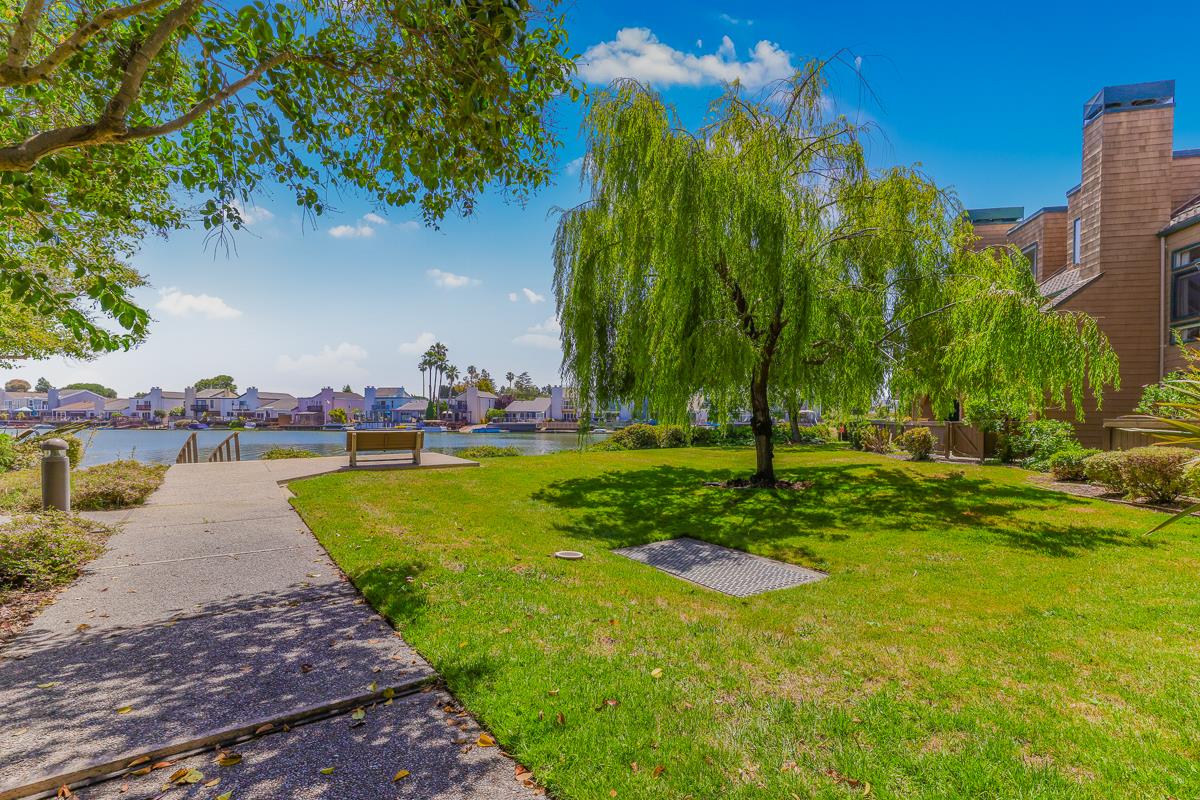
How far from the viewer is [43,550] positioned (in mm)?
5070

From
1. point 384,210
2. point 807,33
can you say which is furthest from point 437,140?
point 807,33

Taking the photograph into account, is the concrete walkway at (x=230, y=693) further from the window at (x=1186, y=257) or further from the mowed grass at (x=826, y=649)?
the window at (x=1186, y=257)

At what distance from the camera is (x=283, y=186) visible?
5570 millimetres

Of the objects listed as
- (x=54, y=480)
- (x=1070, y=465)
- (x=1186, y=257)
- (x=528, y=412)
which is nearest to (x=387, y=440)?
(x=54, y=480)

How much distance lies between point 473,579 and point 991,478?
11753 millimetres

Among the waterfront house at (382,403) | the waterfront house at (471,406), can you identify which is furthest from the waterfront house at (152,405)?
the waterfront house at (471,406)

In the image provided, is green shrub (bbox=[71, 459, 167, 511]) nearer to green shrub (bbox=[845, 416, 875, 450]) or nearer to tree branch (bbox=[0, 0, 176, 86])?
tree branch (bbox=[0, 0, 176, 86])

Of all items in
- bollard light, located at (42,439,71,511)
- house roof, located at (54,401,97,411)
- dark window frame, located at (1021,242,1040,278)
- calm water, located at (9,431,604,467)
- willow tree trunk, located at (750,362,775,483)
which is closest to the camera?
bollard light, located at (42,439,71,511)

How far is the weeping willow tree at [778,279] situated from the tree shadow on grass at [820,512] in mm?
1594

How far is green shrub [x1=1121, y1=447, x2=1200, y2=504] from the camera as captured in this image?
769 cm

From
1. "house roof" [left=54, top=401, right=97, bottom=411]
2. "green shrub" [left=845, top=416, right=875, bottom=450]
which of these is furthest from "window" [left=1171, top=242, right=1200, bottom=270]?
"house roof" [left=54, top=401, right=97, bottom=411]

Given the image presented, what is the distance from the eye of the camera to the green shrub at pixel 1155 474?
7691 millimetres

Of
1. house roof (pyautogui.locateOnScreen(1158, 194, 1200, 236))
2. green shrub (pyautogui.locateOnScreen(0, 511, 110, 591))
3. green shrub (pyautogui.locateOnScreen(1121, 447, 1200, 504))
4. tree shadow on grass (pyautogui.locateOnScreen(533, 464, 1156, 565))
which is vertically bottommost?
tree shadow on grass (pyautogui.locateOnScreen(533, 464, 1156, 565))

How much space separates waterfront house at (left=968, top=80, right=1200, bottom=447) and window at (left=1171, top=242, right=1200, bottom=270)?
0.03m
